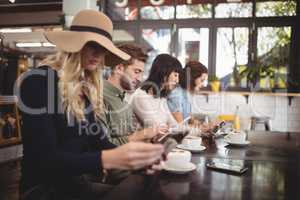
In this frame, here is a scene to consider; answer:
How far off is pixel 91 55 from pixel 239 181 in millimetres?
825

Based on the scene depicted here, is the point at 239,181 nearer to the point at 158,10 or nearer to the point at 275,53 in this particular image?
the point at 275,53

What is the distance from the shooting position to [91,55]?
1354 millimetres

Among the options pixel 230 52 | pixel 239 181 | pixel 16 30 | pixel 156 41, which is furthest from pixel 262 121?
pixel 16 30

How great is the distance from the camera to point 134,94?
2545 millimetres

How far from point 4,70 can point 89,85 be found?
483 cm

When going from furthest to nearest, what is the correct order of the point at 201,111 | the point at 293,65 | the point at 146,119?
the point at 201,111
the point at 293,65
the point at 146,119

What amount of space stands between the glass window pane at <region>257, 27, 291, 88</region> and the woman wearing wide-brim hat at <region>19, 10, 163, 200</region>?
4315 mm

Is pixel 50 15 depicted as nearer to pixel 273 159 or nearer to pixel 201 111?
pixel 201 111

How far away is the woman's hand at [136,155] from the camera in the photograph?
98 cm

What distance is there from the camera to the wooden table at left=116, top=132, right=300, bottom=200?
3.66 feet

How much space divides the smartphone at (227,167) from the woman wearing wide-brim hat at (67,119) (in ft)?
1.69

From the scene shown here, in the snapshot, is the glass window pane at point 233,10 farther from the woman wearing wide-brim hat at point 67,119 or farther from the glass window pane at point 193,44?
the woman wearing wide-brim hat at point 67,119

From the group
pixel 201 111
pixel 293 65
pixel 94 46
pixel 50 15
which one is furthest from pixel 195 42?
pixel 94 46

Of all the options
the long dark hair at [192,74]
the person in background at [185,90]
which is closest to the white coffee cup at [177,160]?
the person in background at [185,90]
